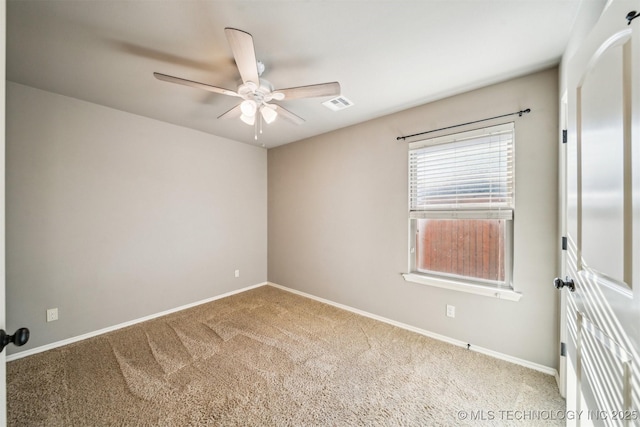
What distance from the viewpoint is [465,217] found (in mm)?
2357

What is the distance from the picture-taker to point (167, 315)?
120 inches

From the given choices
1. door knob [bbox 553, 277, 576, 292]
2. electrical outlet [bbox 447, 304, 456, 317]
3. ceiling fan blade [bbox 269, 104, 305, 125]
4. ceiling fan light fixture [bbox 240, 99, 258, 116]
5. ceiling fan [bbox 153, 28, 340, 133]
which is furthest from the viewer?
electrical outlet [bbox 447, 304, 456, 317]

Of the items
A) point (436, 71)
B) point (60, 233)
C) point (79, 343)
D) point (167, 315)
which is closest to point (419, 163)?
point (436, 71)

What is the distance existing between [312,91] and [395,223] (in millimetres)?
1771

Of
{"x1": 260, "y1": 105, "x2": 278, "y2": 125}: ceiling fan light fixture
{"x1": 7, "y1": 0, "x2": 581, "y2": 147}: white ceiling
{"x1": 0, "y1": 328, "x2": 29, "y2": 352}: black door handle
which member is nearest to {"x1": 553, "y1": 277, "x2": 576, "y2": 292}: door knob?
{"x1": 7, "y1": 0, "x2": 581, "y2": 147}: white ceiling

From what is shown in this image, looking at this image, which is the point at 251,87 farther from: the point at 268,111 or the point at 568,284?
the point at 568,284

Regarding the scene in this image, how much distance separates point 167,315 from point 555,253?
4185 mm

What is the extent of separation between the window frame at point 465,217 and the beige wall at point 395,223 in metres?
0.07

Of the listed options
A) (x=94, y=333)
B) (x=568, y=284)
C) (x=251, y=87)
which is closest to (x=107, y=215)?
(x=94, y=333)

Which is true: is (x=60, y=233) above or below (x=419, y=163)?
below

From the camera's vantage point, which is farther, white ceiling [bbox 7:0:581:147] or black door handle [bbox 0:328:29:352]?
white ceiling [bbox 7:0:581:147]

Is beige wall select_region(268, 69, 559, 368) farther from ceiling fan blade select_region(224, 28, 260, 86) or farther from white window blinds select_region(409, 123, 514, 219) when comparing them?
ceiling fan blade select_region(224, 28, 260, 86)

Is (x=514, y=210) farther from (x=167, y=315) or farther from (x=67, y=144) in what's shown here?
(x=67, y=144)

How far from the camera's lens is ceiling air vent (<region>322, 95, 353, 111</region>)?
245 cm
